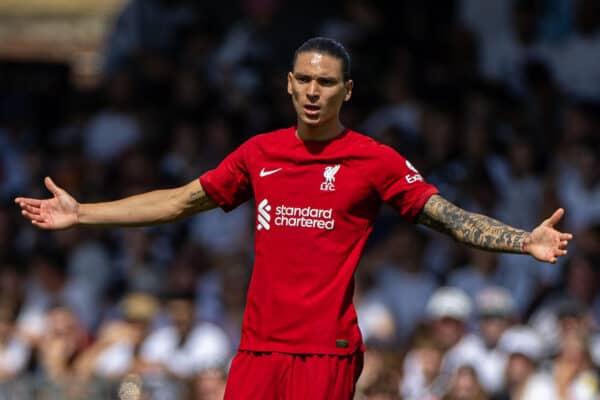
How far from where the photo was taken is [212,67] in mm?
15711

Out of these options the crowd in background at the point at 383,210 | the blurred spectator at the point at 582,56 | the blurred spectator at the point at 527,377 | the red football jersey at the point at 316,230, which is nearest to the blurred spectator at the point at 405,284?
the crowd in background at the point at 383,210

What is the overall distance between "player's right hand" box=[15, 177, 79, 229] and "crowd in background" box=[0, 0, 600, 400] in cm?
393

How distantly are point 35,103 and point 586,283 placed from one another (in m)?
8.02

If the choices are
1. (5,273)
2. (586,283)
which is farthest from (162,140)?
(586,283)

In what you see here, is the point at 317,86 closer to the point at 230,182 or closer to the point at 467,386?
the point at 230,182

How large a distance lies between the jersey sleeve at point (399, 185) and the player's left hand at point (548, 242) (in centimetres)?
59

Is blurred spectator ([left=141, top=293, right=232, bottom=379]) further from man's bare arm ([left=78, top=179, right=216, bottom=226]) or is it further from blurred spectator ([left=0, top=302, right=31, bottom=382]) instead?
man's bare arm ([left=78, top=179, right=216, bottom=226])

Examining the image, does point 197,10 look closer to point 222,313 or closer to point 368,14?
point 368,14

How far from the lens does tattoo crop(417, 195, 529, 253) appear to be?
669 centimetres

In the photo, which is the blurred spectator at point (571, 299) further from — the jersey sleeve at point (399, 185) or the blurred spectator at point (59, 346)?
the jersey sleeve at point (399, 185)

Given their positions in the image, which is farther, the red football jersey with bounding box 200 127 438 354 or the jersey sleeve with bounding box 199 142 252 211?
the jersey sleeve with bounding box 199 142 252 211

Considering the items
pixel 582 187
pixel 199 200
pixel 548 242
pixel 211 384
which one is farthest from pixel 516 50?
pixel 548 242

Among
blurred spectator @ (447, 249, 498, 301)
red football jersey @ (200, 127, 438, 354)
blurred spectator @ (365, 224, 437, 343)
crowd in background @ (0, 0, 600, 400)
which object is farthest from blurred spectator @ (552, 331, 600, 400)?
red football jersey @ (200, 127, 438, 354)

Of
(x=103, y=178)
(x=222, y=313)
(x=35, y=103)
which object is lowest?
(x=222, y=313)
